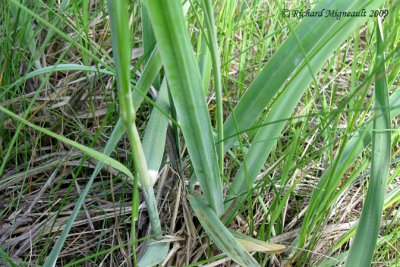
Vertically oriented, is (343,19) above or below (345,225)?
above

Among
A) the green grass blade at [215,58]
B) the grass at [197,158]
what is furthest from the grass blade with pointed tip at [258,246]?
the green grass blade at [215,58]

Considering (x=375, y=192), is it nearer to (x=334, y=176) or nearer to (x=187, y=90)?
(x=334, y=176)

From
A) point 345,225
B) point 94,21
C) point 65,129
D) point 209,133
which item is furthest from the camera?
point 94,21

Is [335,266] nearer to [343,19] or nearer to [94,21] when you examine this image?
[343,19]

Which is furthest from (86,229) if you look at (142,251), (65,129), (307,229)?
(307,229)

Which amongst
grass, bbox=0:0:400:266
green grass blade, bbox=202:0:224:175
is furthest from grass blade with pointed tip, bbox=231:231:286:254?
green grass blade, bbox=202:0:224:175

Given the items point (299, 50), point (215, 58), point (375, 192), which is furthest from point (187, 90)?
point (375, 192)

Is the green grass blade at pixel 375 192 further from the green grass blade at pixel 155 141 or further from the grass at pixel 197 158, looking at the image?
the green grass blade at pixel 155 141
